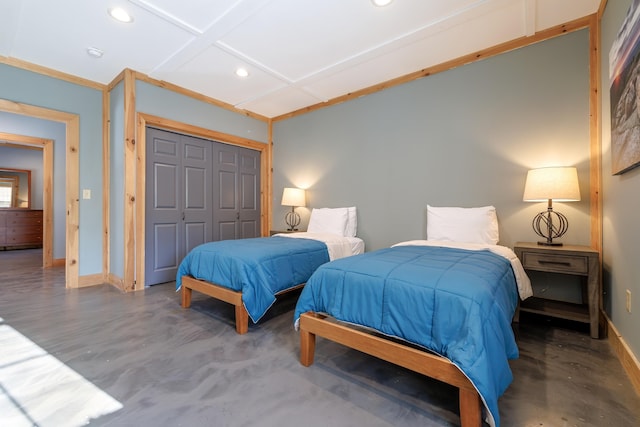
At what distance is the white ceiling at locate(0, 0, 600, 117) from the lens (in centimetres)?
229

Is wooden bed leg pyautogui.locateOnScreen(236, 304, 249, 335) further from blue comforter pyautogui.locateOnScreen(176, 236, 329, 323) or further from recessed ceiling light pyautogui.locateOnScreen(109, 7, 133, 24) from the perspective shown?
recessed ceiling light pyautogui.locateOnScreen(109, 7, 133, 24)

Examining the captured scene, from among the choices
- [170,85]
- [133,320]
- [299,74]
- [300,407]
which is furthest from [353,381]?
[170,85]

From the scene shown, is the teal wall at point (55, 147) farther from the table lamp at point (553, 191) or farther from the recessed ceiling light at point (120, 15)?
the table lamp at point (553, 191)

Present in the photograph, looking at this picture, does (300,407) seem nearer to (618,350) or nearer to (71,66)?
(618,350)

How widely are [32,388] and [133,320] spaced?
938 mm

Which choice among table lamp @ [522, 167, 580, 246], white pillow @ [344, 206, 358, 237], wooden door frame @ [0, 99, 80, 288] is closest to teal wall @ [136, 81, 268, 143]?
wooden door frame @ [0, 99, 80, 288]

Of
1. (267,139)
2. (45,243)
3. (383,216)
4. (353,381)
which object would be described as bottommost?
(353,381)

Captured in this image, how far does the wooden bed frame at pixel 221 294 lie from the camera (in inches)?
86.7

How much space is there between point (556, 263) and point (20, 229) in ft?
32.6

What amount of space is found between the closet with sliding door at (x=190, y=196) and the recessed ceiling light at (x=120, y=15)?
1.32 metres

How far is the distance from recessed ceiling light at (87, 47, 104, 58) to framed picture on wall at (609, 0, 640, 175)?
14.0 ft

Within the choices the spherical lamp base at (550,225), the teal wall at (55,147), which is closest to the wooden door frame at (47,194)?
the teal wall at (55,147)

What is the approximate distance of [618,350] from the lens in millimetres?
1829

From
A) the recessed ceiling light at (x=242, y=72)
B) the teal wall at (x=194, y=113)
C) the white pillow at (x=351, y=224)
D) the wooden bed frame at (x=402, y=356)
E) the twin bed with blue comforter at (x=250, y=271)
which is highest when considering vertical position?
the recessed ceiling light at (x=242, y=72)
